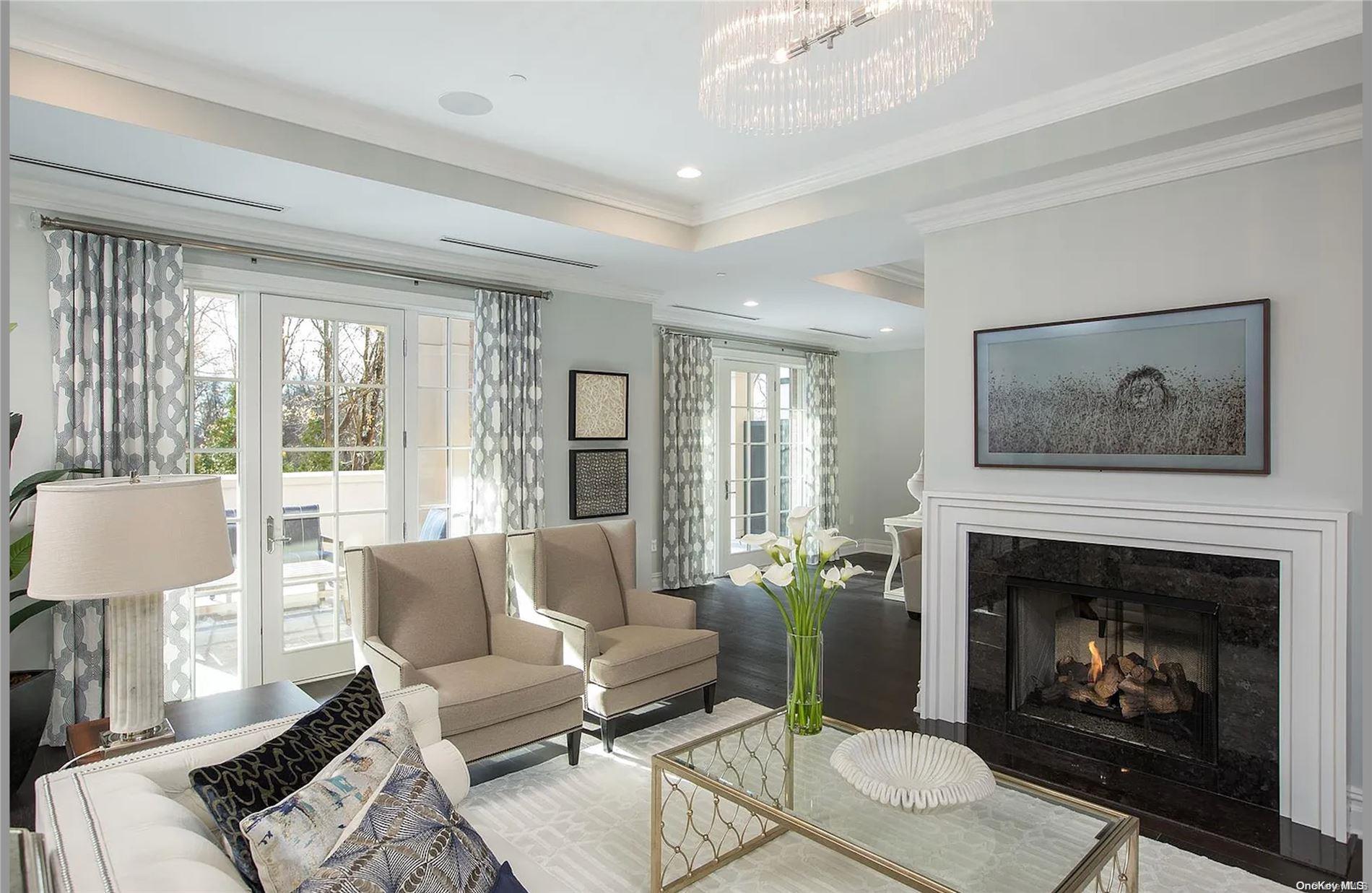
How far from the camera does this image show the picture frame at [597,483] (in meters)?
5.58

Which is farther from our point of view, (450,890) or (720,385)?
(720,385)

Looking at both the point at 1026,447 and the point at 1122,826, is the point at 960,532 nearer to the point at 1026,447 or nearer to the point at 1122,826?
the point at 1026,447

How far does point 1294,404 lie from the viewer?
2.83 m

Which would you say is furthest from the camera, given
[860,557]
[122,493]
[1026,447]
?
[860,557]

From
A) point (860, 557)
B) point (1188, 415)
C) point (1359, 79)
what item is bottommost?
point (860, 557)

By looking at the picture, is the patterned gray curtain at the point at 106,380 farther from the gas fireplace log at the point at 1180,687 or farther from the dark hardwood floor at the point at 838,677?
the gas fireplace log at the point at 1180,687

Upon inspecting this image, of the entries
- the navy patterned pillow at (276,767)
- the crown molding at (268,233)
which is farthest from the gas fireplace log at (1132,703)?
the crown molding at (268,233)

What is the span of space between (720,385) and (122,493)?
6.03 meters

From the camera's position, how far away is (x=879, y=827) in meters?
2.05

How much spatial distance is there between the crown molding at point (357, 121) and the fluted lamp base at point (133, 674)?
1.98 meters

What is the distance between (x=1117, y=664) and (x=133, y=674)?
3.70m

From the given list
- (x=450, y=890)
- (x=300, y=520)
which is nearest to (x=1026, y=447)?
(x=450, y=890)

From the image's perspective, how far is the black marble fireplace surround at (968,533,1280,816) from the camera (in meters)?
2.91

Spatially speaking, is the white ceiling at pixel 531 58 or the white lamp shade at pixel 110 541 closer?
the white lamp shade at pixel 110 541
